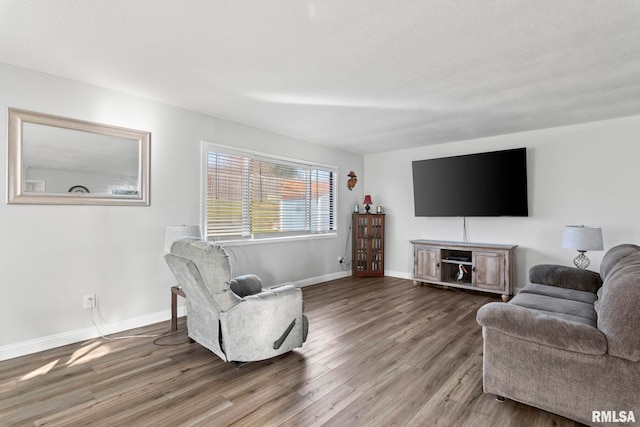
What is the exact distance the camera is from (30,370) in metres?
2.43

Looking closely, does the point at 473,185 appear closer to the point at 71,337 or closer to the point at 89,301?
the point at 89,301

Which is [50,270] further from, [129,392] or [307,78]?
[307,78]

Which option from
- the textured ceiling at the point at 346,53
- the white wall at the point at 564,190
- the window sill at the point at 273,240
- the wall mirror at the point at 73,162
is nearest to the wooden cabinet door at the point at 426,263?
the white wall at the point at 564,190

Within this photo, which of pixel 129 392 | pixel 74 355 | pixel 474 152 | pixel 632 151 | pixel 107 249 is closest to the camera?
pixel 129 392

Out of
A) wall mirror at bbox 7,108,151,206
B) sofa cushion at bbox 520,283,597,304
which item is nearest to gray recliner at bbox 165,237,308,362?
wall mirror at bbox 7,108,151,206

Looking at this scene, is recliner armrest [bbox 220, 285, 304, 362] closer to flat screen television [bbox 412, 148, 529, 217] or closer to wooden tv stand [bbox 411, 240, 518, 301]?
wooden tv stand [bbox 411, 240, 518, 301]

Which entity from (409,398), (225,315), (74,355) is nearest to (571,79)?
(409,398)

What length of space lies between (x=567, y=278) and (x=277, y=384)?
302 cm

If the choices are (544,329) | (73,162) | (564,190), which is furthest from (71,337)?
(564,190)

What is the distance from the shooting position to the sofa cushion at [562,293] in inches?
110

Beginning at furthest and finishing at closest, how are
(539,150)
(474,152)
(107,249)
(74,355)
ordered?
(474,152) < (539,150) < (107,249) < (74,355)

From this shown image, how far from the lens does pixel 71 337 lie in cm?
292

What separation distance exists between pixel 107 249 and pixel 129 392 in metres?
1.57

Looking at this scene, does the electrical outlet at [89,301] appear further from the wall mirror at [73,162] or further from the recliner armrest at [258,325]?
the recliner armrest at [258,325]
